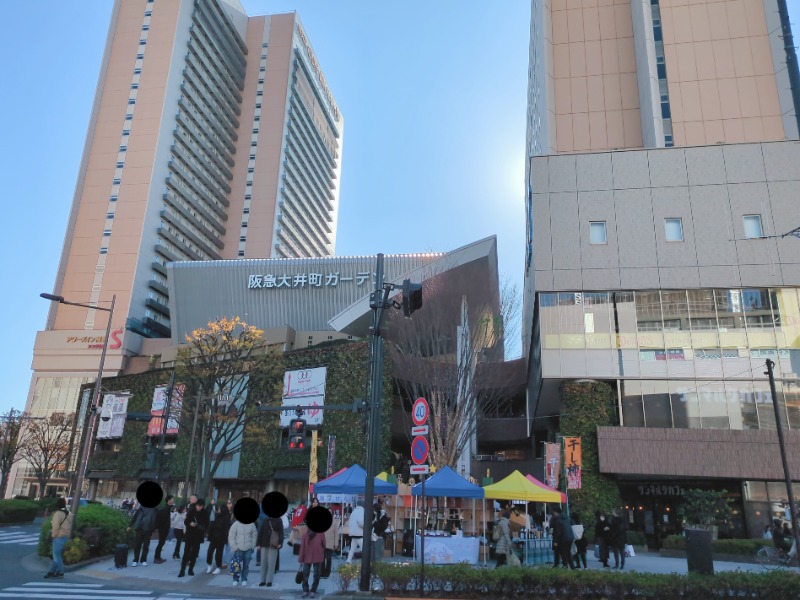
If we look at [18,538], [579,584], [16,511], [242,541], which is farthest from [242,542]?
[16,511]

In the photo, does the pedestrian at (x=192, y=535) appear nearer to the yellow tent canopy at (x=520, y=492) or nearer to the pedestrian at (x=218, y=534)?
the pedestrian at (x=218, y=534)

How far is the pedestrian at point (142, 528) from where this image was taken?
15.4m

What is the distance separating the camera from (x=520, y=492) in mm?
19062

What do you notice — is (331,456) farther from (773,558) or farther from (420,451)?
(420,451)

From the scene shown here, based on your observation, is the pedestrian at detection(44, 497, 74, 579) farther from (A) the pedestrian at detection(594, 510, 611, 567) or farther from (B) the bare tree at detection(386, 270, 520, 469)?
(B) the bare tree at detection(386, 270, 520, 469)

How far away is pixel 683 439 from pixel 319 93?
11857cm

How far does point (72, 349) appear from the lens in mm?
75562

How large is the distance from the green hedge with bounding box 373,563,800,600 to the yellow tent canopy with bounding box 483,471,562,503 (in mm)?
7476

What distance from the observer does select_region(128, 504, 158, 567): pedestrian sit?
15398 millimetres

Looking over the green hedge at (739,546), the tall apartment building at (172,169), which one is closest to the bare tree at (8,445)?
the tall apartment building at (172,169)

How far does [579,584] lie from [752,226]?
24212 mm

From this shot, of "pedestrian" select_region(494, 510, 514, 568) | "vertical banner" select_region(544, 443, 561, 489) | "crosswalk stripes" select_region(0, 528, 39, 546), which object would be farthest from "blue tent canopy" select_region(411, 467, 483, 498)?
"crosswalk stripes" select_region(0, 528, 39, 546)

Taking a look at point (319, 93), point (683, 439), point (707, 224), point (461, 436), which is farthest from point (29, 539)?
point (319, 93)

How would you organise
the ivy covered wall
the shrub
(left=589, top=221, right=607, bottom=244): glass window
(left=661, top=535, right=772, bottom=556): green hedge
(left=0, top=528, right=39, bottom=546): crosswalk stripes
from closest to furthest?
the shrub < (left=0, top=528, right=39, bottom=546): crosswalk stripes < (left=661, top=535, right=772, bottom=556): green hedge < the ivy covered wall < (left=589, top=221, right=607, bottom=244): glass window
